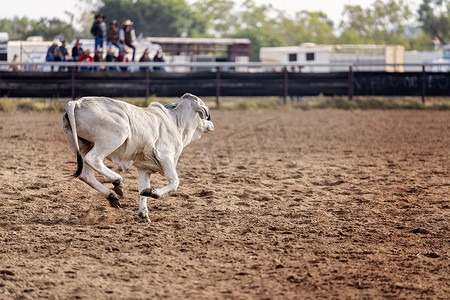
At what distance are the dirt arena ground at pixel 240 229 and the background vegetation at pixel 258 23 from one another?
43.1 metres

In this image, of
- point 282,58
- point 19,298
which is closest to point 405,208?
Result: point 19,298

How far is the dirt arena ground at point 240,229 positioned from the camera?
→ 5.71 metres

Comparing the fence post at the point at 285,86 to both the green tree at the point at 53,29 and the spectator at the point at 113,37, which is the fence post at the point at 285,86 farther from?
the green tree at the point at 53,29

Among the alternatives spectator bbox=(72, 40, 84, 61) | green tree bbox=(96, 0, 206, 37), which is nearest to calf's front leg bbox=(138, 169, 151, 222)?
spectator bbox=(72, 40, 84, 61)

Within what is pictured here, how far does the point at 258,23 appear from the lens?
4481 inches

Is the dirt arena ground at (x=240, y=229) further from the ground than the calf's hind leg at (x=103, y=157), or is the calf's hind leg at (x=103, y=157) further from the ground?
the calf's hind leg at (x=103, y=157)

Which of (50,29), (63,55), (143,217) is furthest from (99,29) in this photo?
(50,29)

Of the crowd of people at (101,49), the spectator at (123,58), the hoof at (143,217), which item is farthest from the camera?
the spectator at (123,58)

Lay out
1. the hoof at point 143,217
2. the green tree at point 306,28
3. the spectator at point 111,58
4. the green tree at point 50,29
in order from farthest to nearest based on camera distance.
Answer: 1. the green tree at point 306,28
2. the green tree at point 50,29
3. the spectator at point 111,58
4. the hoof at point 143,217

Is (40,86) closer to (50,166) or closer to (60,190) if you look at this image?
(50,166)

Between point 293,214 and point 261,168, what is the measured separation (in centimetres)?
375

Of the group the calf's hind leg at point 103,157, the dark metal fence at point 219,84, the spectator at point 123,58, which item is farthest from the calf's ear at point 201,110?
the spectator at point 123,58

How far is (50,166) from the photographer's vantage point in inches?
465

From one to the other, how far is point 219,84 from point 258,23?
91.6m
